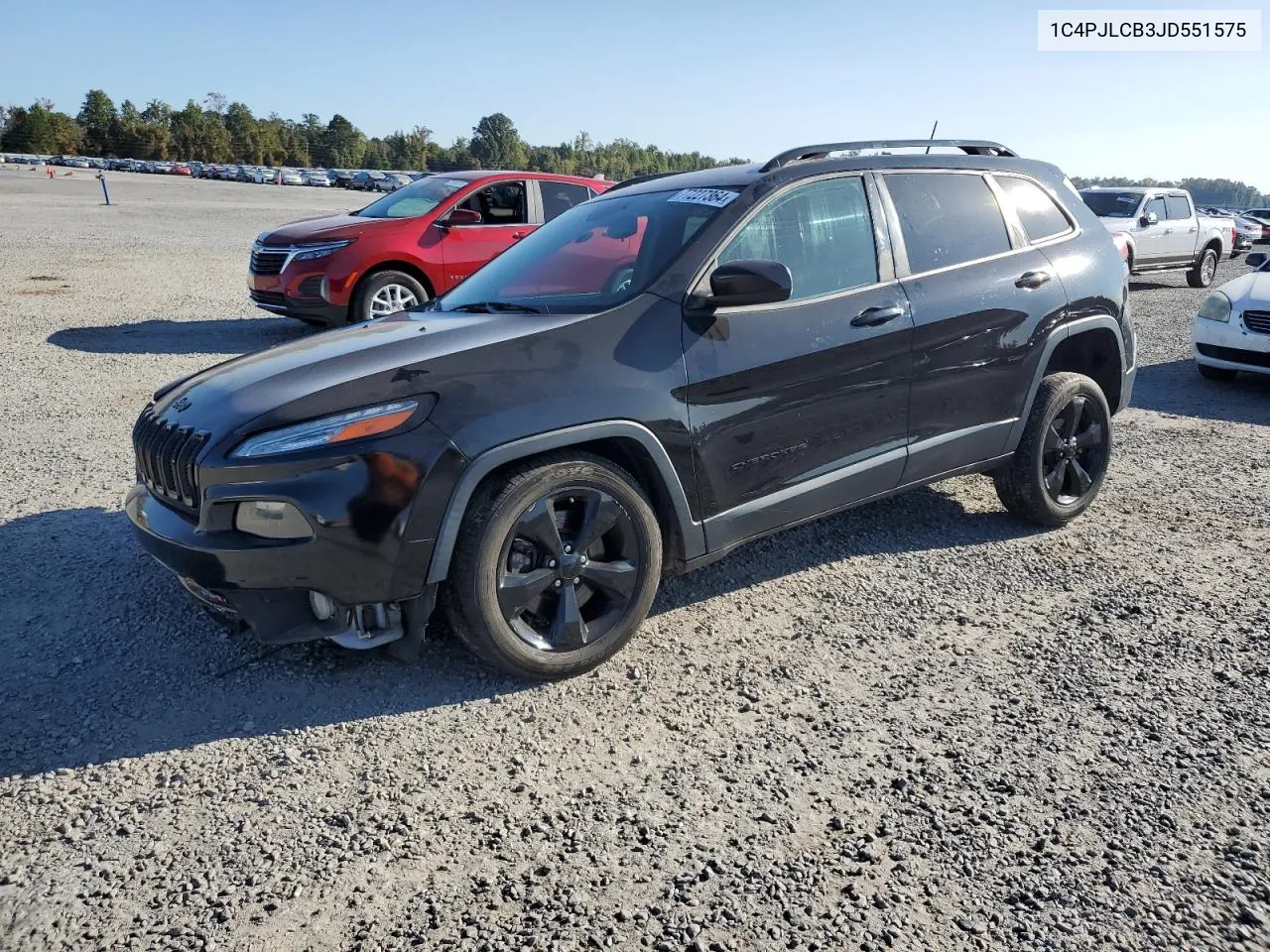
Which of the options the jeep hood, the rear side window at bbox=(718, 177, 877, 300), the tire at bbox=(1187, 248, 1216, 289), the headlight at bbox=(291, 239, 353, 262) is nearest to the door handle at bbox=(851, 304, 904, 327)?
the rear side window at bbox=(718, 177, 877, 300)

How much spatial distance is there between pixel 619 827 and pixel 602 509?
111 centimetres

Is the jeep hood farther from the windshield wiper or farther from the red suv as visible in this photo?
the red suv

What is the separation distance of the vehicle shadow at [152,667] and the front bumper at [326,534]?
370 millimetres

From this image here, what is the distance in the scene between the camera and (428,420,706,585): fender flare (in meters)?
3.05

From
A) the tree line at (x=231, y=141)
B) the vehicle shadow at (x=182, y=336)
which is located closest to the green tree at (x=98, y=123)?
the tree line at (x=231, y=141)

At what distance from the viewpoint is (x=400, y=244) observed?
31.6 feet

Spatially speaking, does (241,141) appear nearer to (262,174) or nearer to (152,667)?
(262,174)

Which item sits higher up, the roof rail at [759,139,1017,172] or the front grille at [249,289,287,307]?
the roof rail at [759,139,1017,172]

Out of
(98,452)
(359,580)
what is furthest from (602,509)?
(98,452)

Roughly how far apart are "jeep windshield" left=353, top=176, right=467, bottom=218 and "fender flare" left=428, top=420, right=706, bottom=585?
293 inches

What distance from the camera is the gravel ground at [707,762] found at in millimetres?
2324

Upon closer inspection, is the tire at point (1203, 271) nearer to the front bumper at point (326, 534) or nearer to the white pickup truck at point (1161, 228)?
the white pickup truck at point (1161, 228)

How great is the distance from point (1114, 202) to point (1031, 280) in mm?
14229

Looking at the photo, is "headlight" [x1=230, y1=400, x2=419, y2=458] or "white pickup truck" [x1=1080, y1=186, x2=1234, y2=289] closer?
"headlight" [x1=230, y1=400, x2=419, y2=458]
